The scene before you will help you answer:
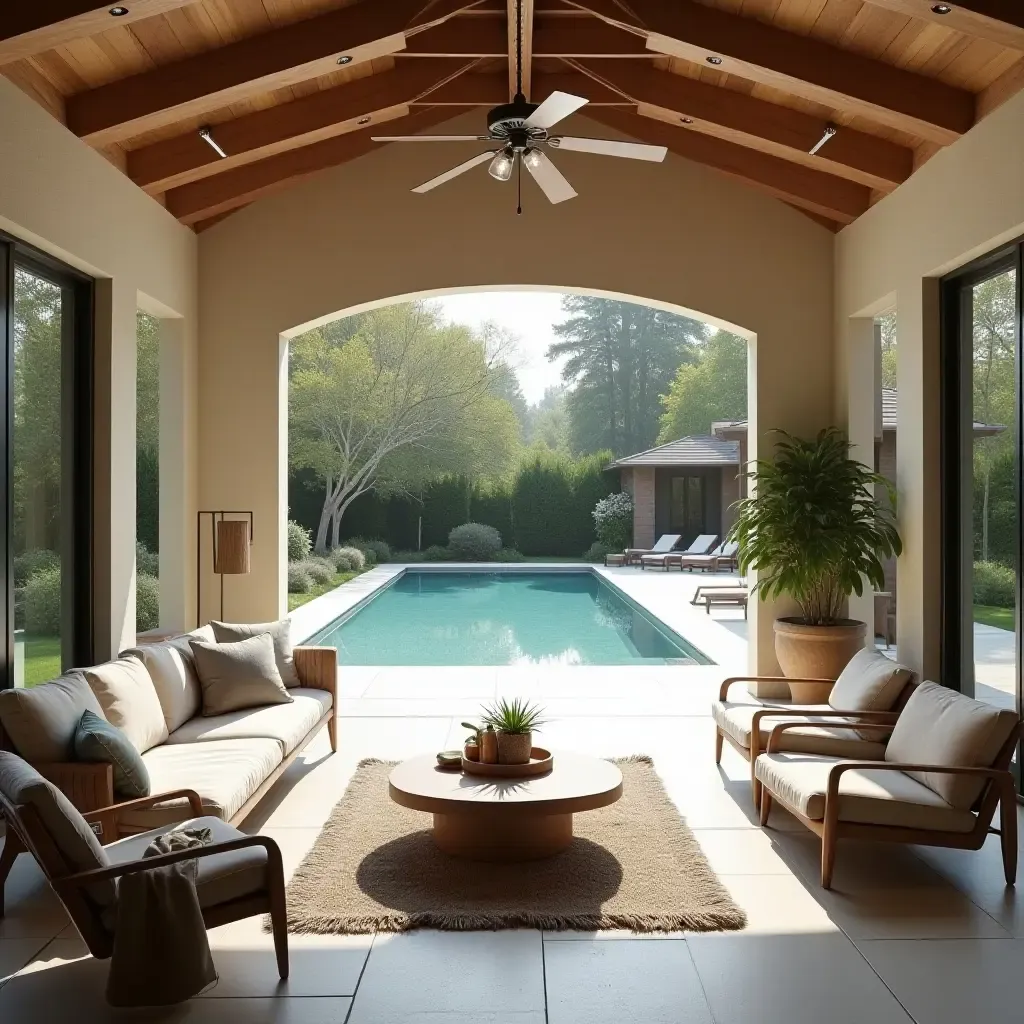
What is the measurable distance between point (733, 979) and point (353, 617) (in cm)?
1147

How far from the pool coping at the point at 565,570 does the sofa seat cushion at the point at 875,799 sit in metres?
4.71

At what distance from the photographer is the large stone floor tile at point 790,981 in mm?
3271

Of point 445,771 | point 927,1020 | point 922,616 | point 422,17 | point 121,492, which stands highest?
point 422,17

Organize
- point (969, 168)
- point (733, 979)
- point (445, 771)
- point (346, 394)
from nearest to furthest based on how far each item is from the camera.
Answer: point (733, 979)
point (445, 771)
point (969, 168)
point (346, 394)

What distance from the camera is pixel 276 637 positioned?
21.5 feet

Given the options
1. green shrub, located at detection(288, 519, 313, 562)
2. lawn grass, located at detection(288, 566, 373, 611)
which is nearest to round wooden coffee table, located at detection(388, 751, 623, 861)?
lawn grass, located at detection(288, 566, 373, 611)

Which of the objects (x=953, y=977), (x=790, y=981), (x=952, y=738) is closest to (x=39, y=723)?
(x=790, y=981)

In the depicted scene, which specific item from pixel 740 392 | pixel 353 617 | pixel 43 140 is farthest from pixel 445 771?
pixel 740 392

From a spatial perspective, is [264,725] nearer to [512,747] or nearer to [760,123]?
[512,747]

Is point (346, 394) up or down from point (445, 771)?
up

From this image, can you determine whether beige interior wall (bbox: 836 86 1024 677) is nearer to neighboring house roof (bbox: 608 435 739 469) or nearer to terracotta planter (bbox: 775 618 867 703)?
terracotta planter (bbox: 775 618 867 703)

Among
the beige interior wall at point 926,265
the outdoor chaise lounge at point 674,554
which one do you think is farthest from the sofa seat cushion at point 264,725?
the outdoor chaise lounge at point 674,554

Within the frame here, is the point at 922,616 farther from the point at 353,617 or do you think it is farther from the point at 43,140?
the point at 353,617

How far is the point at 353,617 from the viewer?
14609 millimetres
